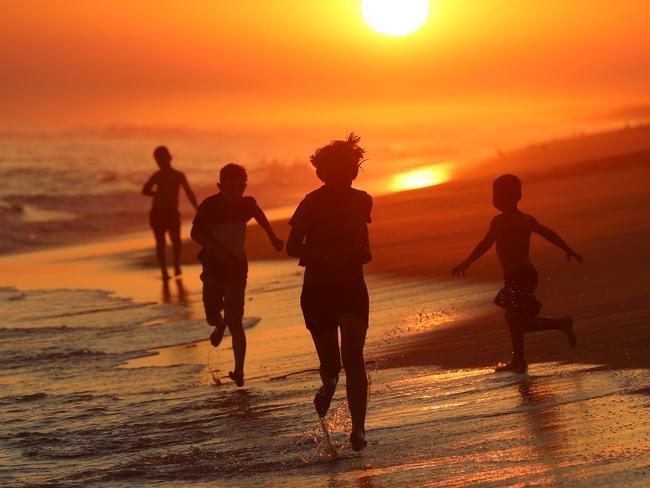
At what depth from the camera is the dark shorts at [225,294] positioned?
9766mm

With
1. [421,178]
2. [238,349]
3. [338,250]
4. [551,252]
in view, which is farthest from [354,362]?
[421,178]

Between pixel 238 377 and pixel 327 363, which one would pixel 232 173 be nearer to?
pixel 238 377

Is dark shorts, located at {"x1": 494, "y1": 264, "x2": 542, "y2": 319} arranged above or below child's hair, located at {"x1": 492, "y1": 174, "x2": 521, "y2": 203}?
below

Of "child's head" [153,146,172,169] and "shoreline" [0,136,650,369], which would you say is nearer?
"shoreline" [0,136,650,369]

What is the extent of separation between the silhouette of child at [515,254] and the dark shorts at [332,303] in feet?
5.92

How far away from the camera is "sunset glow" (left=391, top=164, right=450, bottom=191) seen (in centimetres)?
2789

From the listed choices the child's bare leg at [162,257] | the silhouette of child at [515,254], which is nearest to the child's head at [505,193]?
the silhouette of child at [515,254]

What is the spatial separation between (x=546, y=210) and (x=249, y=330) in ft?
25.2

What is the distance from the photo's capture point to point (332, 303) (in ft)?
23.3

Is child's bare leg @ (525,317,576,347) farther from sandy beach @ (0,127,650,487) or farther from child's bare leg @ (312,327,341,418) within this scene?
child's bare leg @ (312,327,341,418)

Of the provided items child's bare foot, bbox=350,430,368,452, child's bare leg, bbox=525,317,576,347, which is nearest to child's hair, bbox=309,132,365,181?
child's bare foot, bbox=350,430,368,452

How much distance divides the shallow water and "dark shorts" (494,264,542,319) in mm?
450

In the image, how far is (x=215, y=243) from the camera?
32.0 feet

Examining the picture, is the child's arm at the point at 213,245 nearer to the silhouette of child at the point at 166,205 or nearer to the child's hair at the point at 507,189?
the child's hair at the point at 507,189
